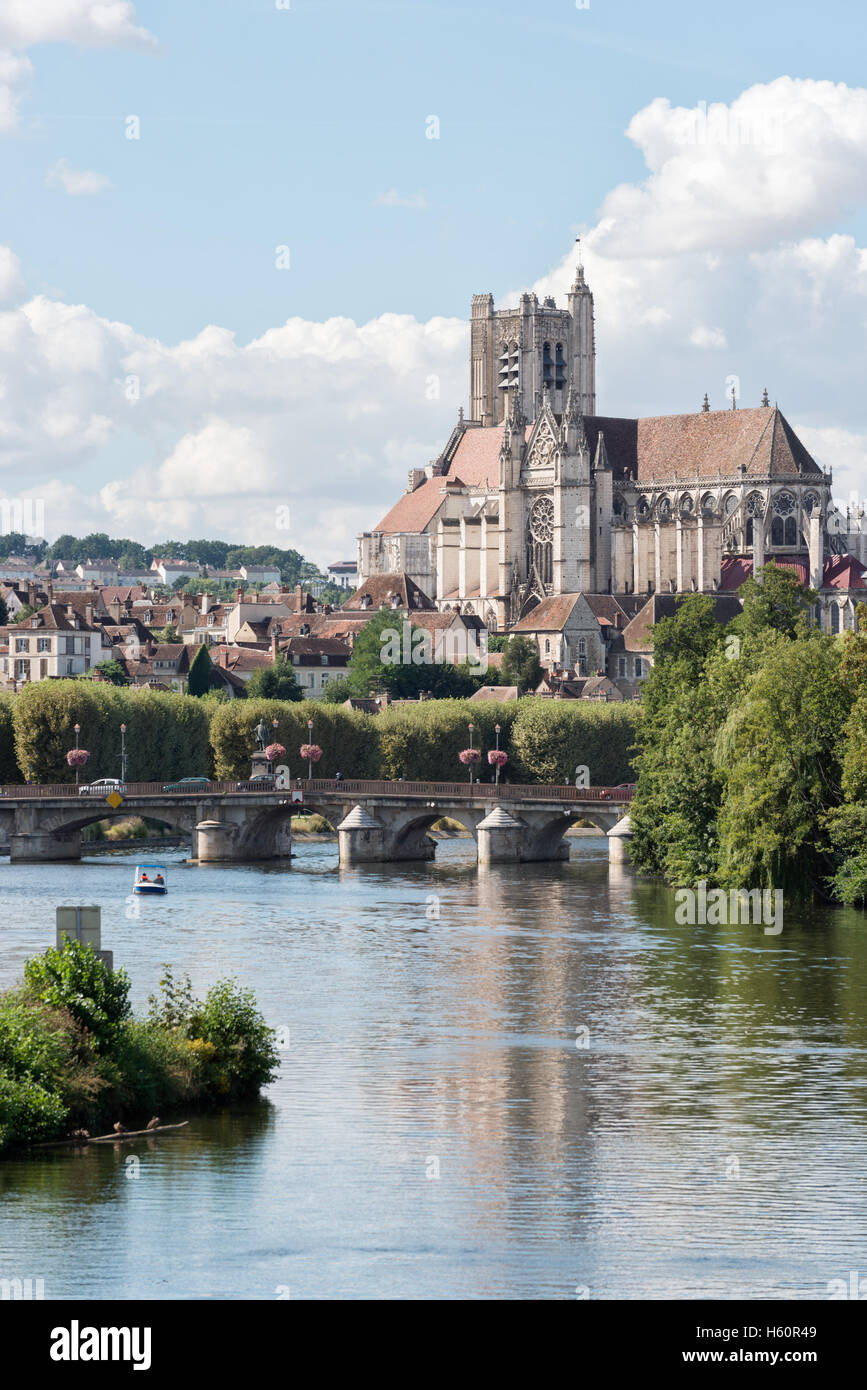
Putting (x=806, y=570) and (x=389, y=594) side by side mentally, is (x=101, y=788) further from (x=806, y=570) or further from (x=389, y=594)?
(x=806, y=570)

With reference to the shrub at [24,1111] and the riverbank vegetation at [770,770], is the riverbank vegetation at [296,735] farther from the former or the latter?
the shrub at [24,1111]

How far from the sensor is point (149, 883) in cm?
7662

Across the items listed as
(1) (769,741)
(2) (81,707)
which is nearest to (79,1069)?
(1) (769,741)

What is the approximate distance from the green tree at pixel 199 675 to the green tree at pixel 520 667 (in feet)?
73.7

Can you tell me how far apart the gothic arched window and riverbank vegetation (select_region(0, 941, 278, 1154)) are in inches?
5627

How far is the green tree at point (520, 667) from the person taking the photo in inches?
6147

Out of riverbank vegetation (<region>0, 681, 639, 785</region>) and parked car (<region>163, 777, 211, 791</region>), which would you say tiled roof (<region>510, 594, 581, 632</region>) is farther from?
parked car (<region>163, 777, 211, 791</region>)

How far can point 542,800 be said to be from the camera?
95.5m

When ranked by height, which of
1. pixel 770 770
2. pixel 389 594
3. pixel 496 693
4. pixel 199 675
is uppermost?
pixel 389 594

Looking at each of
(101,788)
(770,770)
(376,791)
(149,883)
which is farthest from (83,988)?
(376,791)

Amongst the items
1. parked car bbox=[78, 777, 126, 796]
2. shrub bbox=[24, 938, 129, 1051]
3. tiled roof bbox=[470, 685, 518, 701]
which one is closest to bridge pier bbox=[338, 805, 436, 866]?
parked car bbox=[78, 777, 126, 796]

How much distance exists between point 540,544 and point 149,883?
351 feet

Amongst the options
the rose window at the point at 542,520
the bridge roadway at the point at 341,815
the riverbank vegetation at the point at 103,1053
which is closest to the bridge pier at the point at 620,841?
the bridge roadway at the point at 341,815
